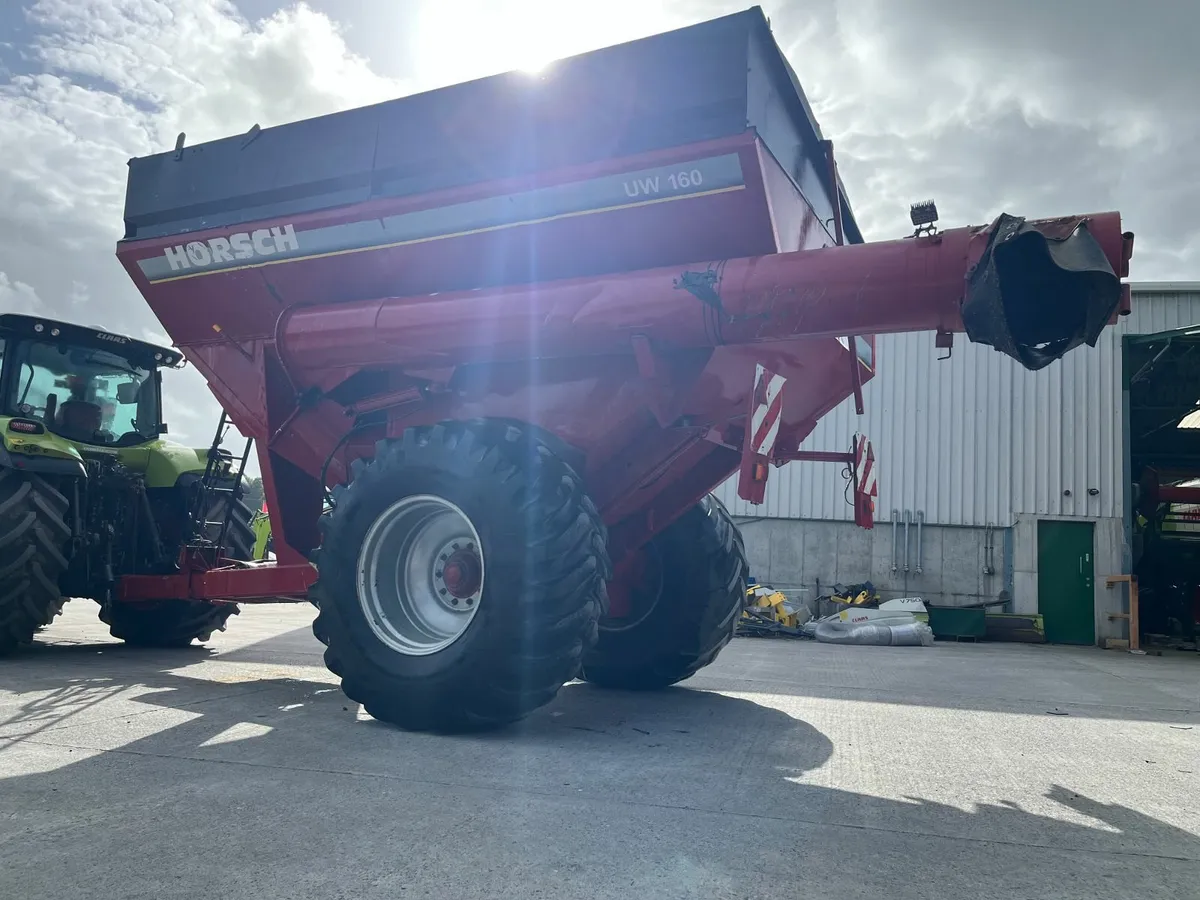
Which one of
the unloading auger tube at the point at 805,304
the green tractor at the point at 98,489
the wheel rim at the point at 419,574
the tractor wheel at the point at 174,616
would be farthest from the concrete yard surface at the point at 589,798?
the unloading auger tube at the point at 805,304

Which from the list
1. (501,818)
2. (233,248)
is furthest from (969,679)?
(233,248)

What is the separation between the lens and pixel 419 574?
4988mm

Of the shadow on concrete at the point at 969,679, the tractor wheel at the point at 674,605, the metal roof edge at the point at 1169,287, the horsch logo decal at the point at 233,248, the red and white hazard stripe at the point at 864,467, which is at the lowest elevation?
the shadow on concrete at the point at 969,679

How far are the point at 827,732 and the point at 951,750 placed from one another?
25.0 inches

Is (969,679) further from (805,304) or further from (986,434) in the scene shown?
(986,434)

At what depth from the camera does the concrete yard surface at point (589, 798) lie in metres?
2.49

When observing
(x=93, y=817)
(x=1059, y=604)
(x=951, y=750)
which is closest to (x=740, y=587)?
(x=951, y=750)

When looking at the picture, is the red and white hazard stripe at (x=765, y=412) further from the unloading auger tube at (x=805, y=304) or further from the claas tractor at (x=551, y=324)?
the unloading auger tube at (x=805, y=304)

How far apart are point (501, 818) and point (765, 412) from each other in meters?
2.46

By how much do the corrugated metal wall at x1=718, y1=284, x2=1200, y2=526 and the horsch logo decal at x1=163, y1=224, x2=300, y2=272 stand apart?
11105mm

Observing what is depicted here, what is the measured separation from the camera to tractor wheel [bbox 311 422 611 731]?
4121 millimetres

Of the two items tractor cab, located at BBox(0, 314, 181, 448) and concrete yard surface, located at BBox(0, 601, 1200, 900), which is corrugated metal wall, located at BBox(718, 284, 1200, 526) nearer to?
concrete yard surface, located at BBox(0, 601, 1200, 900)

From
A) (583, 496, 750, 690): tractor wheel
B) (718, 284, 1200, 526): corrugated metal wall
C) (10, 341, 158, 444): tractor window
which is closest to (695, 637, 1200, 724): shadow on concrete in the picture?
(583, 496, 750, 690): tractor wheel

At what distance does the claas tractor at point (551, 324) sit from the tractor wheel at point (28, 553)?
1.70m
